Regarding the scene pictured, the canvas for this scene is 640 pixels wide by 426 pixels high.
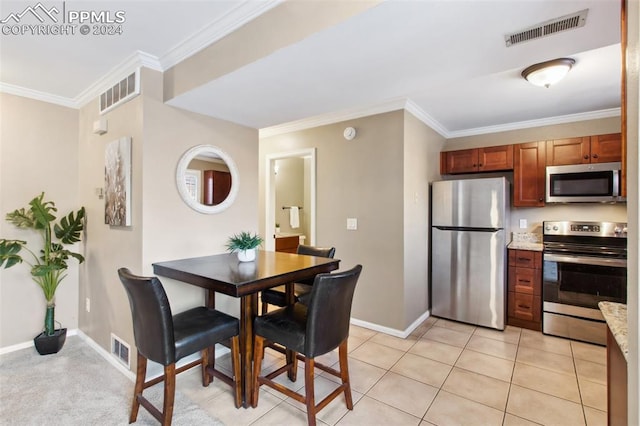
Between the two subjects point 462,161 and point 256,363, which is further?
point 462,161

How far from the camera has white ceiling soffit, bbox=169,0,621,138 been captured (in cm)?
129

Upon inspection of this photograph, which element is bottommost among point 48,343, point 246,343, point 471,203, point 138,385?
point 48,343

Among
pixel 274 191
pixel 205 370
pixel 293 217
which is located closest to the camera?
pixel 205 370

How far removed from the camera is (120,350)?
2480mm

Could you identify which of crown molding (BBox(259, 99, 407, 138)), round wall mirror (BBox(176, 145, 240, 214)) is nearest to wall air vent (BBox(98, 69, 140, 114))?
round wall mirror (BBox(176, 145, 240, 214))

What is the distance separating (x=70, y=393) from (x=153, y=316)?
1.21 meters

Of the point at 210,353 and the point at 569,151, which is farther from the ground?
the point at 569,151

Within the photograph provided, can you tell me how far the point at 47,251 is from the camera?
274 centimetres

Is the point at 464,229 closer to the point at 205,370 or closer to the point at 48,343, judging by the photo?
the point at 205,370

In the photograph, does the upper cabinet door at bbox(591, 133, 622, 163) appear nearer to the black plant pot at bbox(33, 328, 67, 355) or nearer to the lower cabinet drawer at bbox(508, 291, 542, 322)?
the lower cabinet drawer at bbox(508, 291, 542, 322)

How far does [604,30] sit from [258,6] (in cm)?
166

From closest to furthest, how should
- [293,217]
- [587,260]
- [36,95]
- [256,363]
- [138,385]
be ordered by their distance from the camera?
[138,385] → [256,363] → [36,95] → [587,260] → [293,217]

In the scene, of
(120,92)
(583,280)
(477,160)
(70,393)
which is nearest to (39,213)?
(120,92)

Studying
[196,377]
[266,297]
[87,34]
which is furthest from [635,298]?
[87,34]
